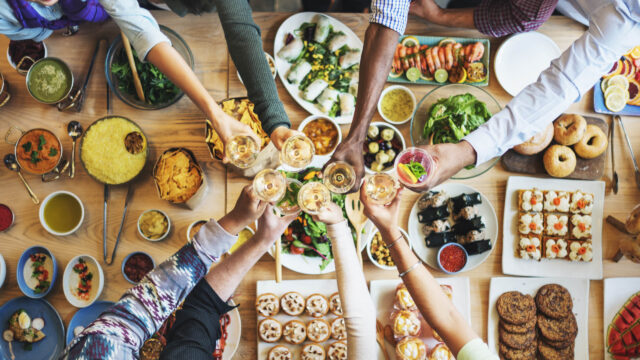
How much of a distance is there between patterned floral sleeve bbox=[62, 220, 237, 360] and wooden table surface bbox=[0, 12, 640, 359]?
56cm

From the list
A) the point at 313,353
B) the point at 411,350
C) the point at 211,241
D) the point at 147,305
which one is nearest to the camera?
the point at 147,305

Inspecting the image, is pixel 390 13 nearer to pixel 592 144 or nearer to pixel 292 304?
pixel 592 144

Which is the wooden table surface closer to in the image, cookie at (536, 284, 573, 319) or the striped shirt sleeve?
cookie at (536, 284, 573, 319)

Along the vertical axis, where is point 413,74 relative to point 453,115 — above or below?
above

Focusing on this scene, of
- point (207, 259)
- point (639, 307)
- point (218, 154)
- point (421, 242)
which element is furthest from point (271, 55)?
point (639, 307)

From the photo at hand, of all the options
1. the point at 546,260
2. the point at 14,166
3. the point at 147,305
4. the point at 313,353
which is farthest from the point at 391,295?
A: the point at 14,166

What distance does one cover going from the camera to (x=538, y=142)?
6.93 feet

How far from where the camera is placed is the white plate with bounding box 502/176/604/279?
2172 millimetres

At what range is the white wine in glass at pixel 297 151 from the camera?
5.49 ft

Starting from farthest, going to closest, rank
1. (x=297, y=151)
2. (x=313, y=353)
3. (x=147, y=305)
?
(x=313, y=353)
(x=297, y=151)
(x=147, y=305)

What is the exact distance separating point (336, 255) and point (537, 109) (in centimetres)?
125

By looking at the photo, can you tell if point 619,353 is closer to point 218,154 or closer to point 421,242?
point 421,242

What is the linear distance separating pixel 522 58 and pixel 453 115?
642mm

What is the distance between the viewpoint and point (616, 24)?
1.70 metres
